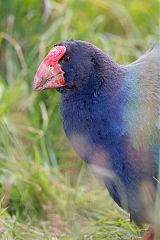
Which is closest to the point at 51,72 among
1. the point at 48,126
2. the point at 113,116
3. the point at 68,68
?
the point at 68,68

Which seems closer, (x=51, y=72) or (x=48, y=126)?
(x=51, y=72)

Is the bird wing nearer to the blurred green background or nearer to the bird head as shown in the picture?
the bird head

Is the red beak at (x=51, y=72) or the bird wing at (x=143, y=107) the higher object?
the red beak at (x=51, y=72)

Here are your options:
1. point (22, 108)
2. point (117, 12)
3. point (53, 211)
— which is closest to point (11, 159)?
point (53, 211)

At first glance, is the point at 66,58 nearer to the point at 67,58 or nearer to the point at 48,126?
the point at 67,58

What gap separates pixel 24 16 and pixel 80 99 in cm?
204

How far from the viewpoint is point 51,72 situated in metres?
3.21

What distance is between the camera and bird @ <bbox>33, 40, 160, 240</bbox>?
123 inches

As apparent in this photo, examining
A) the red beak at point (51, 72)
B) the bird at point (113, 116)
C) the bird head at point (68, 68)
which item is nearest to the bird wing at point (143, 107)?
the bird at point (113, 116)

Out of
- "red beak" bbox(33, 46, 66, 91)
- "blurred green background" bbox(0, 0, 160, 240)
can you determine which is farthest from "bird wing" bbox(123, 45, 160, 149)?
"blurred green background" bbox(0, 0, 160, 240)

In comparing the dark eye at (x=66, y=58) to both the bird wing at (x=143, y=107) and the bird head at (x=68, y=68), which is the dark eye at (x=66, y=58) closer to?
the bird head at (x=68, y=68)

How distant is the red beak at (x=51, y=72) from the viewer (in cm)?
321

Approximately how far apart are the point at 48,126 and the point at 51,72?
1.39 metres

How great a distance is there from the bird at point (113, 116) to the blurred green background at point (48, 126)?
0.36 metres
